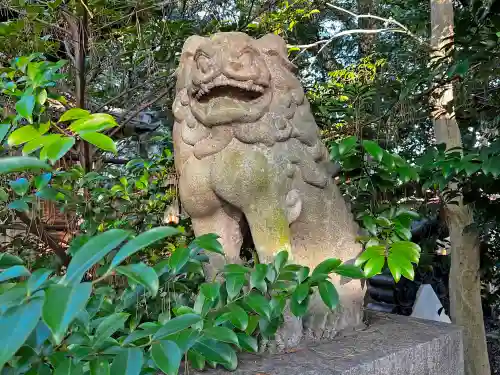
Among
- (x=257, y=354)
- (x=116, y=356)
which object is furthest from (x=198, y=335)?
(x=257, y=354)

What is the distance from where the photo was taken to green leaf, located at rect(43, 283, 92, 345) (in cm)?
37

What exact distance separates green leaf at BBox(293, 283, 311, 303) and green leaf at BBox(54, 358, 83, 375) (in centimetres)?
48

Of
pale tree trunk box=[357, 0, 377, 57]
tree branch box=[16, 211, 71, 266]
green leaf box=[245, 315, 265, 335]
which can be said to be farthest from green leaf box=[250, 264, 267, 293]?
pale tree trunk box=[357, 0, 377, 57]

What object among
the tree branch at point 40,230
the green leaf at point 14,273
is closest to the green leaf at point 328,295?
the green leaf at point 14,273

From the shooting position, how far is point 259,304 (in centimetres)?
88

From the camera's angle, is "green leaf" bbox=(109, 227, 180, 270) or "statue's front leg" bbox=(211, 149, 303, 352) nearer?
"green leaf" bbox=(109, 227, 180, 270)

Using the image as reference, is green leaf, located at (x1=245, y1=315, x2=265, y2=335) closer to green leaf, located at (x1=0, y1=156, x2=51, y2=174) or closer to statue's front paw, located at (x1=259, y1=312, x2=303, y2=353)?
statue's front paw, located at (x1=259, y1=312, x2=303, y2=353)

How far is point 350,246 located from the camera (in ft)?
4.64

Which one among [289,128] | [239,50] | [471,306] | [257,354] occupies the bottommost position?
[471,306]

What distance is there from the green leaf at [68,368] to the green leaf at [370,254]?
72 centimetres

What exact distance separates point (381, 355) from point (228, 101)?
78cm

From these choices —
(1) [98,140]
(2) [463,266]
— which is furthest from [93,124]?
(2) [463,266]

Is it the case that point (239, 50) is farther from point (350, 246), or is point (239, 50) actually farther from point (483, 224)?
point (483, 224)

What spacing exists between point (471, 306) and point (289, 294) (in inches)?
66.0
